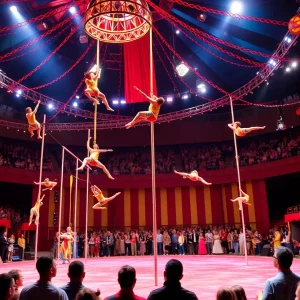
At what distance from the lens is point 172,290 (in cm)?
258

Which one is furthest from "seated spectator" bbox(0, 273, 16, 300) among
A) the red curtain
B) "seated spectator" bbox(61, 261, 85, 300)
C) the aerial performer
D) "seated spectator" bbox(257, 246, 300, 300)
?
the red curtain

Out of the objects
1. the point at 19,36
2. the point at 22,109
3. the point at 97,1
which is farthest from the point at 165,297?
the point at 22,109

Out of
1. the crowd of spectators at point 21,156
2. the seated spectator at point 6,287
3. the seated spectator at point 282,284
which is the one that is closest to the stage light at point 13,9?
the crowd of spectators at point 21,156

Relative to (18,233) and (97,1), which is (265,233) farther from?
(97,1)

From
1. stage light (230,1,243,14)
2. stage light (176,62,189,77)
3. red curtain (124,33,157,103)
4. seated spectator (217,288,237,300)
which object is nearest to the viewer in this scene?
seated spectator (217,288,237,300)

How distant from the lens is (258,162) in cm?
1972

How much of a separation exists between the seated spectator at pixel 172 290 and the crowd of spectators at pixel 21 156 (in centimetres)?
1838

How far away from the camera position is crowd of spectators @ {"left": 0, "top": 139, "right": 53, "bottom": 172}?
19.9 meters

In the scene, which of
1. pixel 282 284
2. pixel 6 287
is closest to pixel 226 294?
pixel 282 284

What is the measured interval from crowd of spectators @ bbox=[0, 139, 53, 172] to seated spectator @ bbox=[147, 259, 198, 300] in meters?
18.4

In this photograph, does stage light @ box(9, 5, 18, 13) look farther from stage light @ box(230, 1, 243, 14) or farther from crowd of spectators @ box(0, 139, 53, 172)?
stage light @ box(230, 1, 243, 14)

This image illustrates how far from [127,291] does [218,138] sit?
19958 mm

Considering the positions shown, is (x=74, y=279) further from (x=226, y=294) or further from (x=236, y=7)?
(x=236, y=7)

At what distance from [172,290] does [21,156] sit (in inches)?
778
